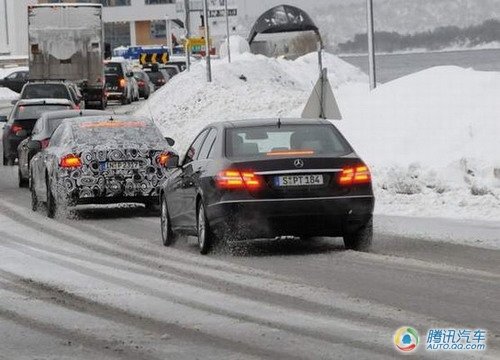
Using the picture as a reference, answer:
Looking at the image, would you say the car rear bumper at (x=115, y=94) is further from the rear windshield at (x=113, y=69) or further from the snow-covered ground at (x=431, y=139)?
the snow-covered ground at (x=431, y=139)

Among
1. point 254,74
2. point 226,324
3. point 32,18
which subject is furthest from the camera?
point 254,74

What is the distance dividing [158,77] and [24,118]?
176 ft

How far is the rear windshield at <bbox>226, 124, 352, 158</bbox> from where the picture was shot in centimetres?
1553

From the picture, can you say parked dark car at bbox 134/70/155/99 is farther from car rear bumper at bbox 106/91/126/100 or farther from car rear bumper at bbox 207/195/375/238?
car rear bumper at bbox 207/195/375/238

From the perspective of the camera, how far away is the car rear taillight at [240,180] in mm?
15125

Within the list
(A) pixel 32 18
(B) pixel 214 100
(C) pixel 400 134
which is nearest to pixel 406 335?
(C) pixel 400 134

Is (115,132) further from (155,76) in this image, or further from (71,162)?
(155,76)

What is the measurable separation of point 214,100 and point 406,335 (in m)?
36.7

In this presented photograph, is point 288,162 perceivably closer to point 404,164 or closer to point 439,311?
point 439,311

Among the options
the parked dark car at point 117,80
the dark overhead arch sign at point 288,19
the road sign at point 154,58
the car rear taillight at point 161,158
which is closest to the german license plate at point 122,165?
the car rear taillight at point 161,158

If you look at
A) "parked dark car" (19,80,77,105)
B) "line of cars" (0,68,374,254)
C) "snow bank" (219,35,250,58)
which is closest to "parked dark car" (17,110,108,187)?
"line of cars" (0,68,374,254)

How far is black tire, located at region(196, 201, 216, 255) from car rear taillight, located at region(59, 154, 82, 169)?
5.18m

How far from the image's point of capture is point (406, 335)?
9531mm

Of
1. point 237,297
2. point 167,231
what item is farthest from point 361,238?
point 237,297
